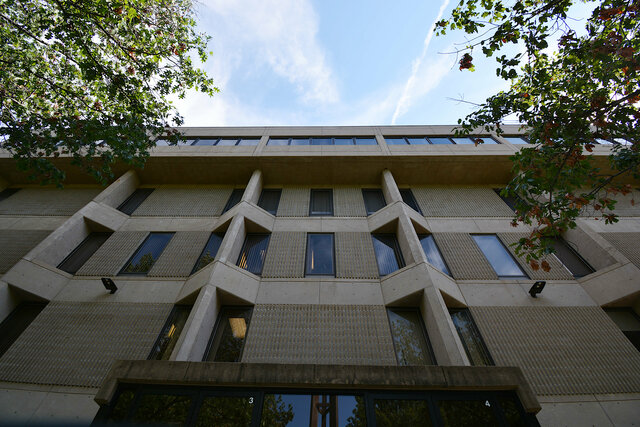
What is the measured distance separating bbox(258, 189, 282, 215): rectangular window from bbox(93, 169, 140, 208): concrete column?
20.0 feet

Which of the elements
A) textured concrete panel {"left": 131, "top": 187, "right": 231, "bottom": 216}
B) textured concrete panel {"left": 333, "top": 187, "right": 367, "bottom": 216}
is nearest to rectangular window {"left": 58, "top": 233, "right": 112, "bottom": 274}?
textured concrete panel {"left": 131, "top": 187, "right": 231, "bottom": 216}

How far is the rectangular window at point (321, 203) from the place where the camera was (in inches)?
449

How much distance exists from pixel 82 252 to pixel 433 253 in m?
12.8

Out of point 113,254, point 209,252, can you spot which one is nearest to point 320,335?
point 209,252

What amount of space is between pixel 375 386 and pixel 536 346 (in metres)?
5.19

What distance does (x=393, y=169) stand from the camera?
12.4m

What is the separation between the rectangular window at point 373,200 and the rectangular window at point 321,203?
1613 mm

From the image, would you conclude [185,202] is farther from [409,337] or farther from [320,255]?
[409,337]

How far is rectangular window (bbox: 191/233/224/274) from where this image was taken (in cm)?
911

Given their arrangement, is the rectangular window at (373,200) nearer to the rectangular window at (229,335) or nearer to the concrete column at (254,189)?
the concrete column at (254,189)

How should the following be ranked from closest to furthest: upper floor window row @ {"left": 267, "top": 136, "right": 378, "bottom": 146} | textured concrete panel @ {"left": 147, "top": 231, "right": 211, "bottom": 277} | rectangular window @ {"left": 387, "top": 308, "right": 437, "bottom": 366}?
1. rectangular window @ {"left": 387, "top": 308, "right": 437, "bottom": 366}
2. textured concrete panel @ {"left": 147, "top": 231, "right": 211, "bottom": 277}
3. upper floor window row @ {"left": 267, "top": 136, "right": 378, "bottom": 146}

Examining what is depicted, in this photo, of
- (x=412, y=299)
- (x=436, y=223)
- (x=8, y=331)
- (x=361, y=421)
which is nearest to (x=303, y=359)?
(x=361, y=421)

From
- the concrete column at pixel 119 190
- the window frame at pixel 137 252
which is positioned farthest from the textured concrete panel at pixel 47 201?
the window frame at pixel 137 252

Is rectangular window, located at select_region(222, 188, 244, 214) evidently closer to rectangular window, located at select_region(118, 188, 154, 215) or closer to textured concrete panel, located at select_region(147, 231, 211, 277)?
textured concrete panel, located at select_region(147, 231, 211, 277)
